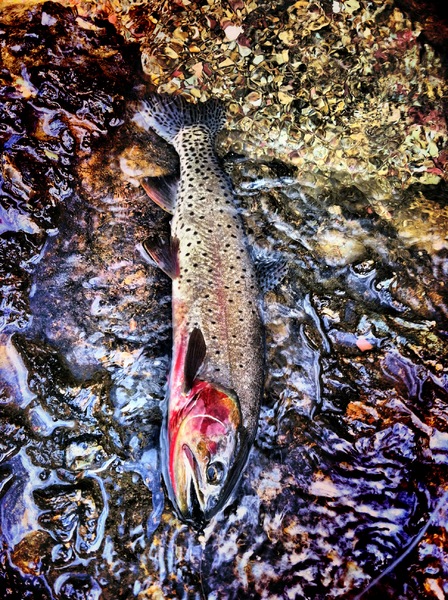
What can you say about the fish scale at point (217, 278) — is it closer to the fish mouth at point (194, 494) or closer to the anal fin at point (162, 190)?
the anal fin at point (162, 190)

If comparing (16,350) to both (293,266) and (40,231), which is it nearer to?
(40,231)

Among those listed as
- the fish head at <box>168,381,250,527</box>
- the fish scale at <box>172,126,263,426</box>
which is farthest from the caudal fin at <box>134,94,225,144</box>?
the fish head at <box>168,381,250,527</box>

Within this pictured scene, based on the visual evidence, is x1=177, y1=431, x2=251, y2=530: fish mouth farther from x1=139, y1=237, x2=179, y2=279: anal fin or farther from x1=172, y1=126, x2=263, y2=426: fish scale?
x1=139, y1=237, x2=179, y2=279: anal fin

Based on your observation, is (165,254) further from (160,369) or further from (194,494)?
(194,494)

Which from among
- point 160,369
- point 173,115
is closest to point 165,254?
point 160,369

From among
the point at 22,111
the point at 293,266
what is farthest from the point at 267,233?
the point at 22,111

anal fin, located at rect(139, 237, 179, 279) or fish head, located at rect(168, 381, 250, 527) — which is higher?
anal fin, located at rect(139, 237, 179, 279)
